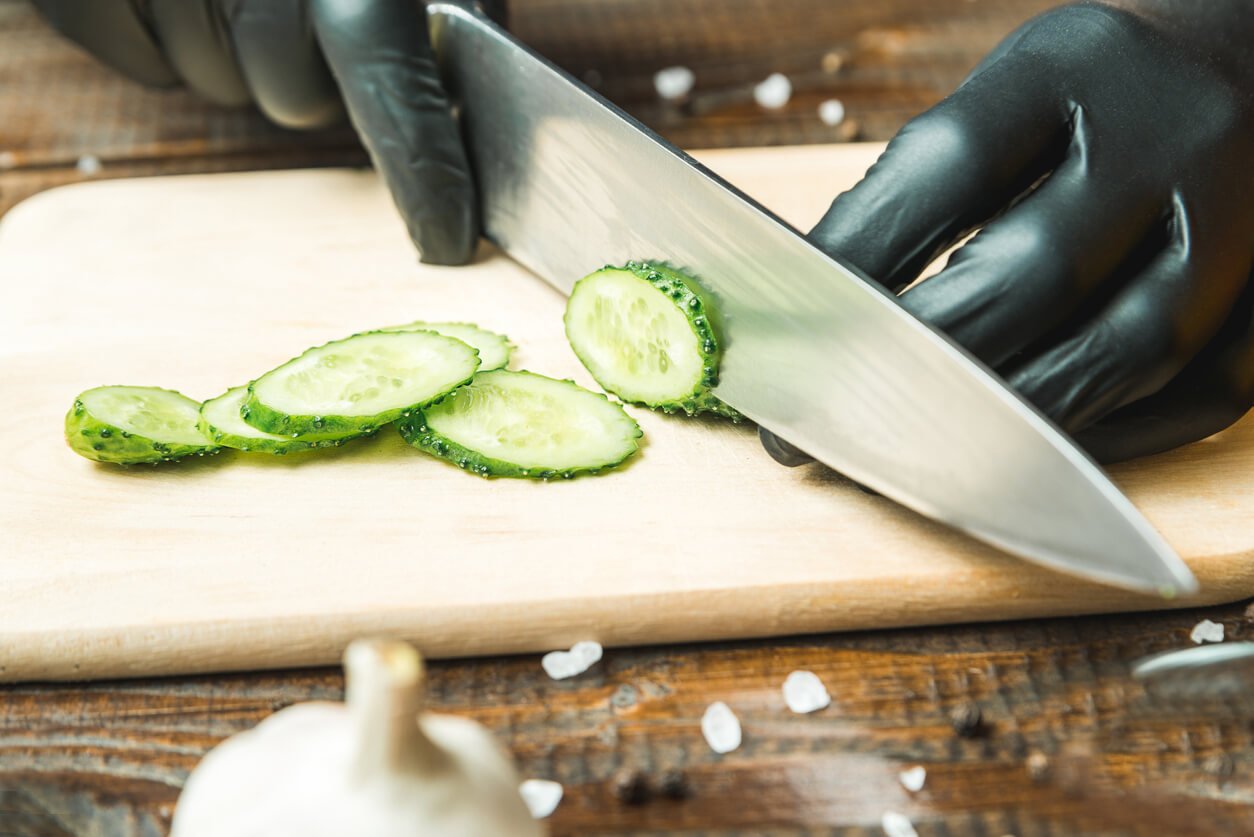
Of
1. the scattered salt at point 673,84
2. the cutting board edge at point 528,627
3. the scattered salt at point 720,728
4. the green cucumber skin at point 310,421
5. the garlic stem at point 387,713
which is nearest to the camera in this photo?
the garlic stem at point 387,713

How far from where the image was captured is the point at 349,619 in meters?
Answer: 1.84

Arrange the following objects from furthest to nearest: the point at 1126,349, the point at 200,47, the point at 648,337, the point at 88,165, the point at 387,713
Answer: the point at 88,165 < the point at 200,47 < the point at 648,337 < the point at 1126,349 < the point at 387,713

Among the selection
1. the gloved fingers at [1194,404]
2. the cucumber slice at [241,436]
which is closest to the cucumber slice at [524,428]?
the cucumber slice at [241,436]

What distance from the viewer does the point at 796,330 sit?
2049 mm

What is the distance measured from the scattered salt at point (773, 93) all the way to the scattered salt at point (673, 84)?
21 centimetres

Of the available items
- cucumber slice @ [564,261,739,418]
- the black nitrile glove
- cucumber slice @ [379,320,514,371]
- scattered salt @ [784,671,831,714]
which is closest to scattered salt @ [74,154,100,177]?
cucumber slice @ [379,320,514,371]

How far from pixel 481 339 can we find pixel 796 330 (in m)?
0.68

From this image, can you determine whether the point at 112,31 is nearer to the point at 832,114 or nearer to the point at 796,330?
the point at 832,114

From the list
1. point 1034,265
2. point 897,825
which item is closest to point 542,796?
point 897,825

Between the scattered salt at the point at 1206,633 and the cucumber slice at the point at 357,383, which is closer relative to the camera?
the scattered salt at the point at 1206,633

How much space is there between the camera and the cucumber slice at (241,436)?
2.10 metres

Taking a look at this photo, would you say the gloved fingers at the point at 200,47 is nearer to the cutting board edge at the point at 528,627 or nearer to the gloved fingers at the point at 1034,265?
→ the cutting board edge at the point at 528,627

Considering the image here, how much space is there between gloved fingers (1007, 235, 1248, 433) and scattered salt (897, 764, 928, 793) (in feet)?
2.16

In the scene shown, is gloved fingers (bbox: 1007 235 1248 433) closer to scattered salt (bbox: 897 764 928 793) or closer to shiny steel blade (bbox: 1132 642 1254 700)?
shiny steel blade (bbox: 1132 642 1254 700)
